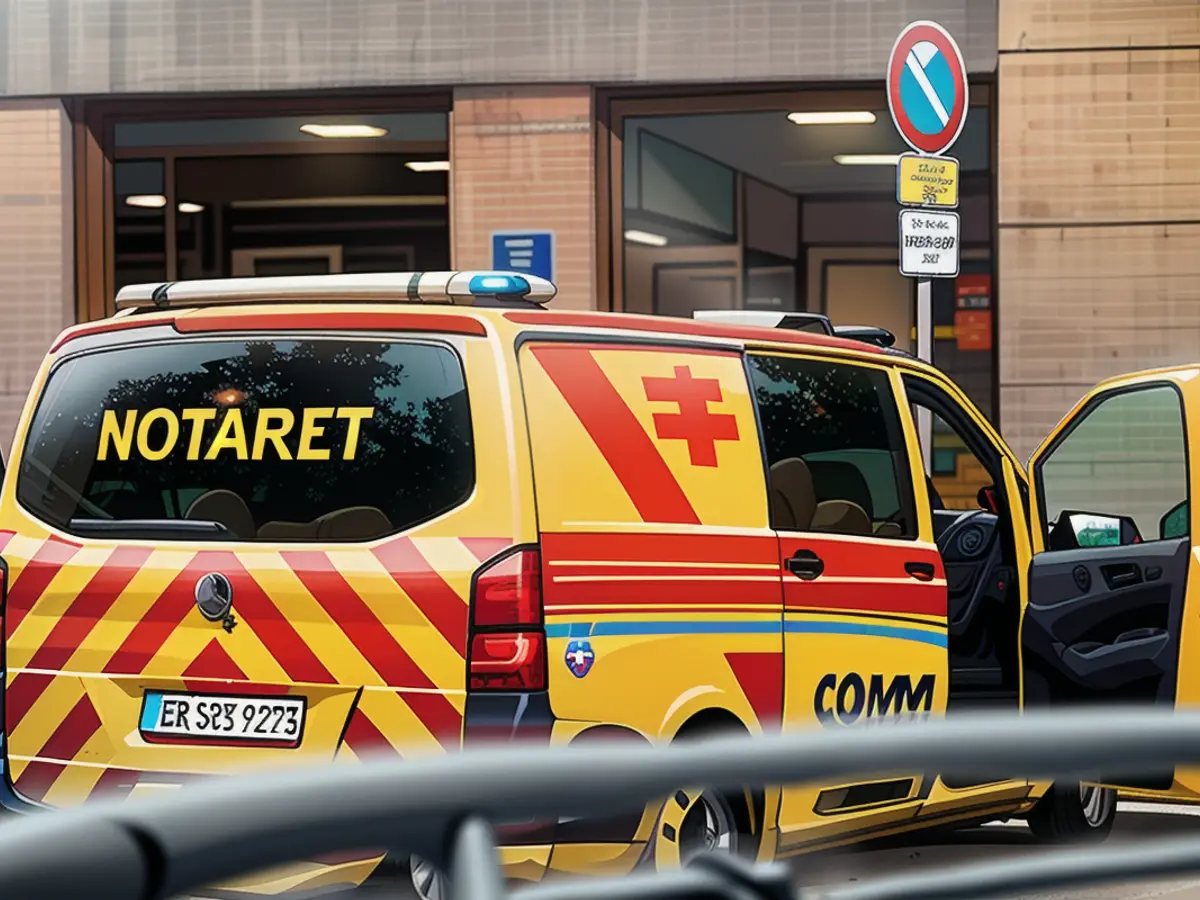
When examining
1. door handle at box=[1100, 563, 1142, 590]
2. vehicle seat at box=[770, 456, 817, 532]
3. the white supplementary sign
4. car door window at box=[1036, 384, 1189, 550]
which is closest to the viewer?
vehicle seat at box=[770, 456, 817, 532]

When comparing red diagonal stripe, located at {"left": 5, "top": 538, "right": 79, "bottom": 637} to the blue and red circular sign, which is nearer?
red diagonal stripe, located at {"left": 5, "top": 538, "right": 79, "bottom": 637}

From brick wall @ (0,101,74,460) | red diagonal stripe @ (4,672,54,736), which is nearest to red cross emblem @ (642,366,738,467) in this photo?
red diagonal stripe @ (4,672,54,736)

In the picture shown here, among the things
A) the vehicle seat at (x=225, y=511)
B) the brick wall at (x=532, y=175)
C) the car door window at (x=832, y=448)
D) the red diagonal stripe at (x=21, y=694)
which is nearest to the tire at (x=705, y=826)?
the vehicle seat at (x=225, y=511)

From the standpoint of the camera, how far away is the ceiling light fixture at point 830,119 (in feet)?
45.2

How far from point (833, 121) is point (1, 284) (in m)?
5.79

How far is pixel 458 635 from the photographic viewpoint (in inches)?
179

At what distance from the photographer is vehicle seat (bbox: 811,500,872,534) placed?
572cm

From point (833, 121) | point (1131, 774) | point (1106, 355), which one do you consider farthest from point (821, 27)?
point (1131, 774)

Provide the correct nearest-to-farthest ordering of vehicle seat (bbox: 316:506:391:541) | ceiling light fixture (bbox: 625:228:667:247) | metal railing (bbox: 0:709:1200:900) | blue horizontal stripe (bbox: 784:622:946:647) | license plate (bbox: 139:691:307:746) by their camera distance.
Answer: metal railing (bbox: 0:709:1200:900), license plate (bbox: 139:691:307:746), vehicle seat (bbox: 316:506:391:541), blue horizontal stripe (bbox: 784:622:946:647), ceiling light fixture (bbox: 625:228:667:247)

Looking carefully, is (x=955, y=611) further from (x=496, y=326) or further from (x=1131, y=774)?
(x=1131, y=774)

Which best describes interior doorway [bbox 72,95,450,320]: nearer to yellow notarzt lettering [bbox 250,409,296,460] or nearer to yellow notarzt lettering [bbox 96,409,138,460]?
yellow notarzt lettering [bbox 96,409,138,460]

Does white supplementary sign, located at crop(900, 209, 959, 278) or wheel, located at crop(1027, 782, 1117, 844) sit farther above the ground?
white supplementary sign, located at crop(900, 209, 959, 278)

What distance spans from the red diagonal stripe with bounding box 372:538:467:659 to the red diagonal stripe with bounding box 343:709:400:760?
10.1 inches

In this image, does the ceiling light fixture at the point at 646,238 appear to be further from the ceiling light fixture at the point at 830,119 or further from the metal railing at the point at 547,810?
the metal railing at the point at 547,810
